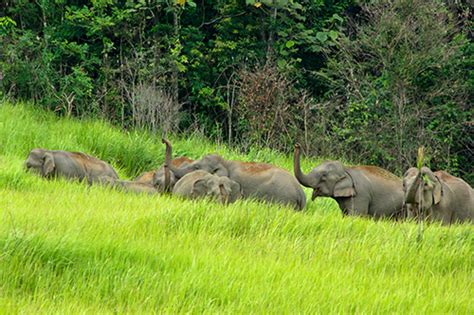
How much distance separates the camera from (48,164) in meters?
12.9

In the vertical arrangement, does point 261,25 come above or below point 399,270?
above

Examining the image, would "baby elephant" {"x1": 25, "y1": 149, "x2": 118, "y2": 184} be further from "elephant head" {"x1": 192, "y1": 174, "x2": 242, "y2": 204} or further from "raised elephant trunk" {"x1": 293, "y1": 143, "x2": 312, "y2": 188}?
"raised elephant trunk" {"x1": 293, "y1": 143, "x2": 312, "y2": 188}

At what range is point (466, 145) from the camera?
22812mm

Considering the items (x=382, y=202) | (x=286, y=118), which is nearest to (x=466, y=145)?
(x=286, y=118)

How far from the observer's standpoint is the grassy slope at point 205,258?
694 centimetres

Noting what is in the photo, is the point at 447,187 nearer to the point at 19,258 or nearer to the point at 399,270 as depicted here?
the point at 399,270

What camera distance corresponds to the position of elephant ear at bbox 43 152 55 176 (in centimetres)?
1281

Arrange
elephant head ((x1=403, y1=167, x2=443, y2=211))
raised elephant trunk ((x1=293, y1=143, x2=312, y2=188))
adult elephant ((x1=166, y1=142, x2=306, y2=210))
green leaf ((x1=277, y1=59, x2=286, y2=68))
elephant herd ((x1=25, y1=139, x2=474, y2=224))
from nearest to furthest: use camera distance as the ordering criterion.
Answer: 1. elephant head ((x1=403, y1=167, x2=443, y2=211))
2. elephant herd ((x1=25, y1=139, x2=474, y2=224))
3. raised elephant trunk ((x1=293, y1=143, x2=312, y2=188))
4. adult elephant ((x1=166, y1=142, x2=306, y2=210))
5. green leaf ((x1=277, y1=59, x2=286, y2=68))

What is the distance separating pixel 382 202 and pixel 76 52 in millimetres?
11468

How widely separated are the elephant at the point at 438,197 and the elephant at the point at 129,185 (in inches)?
125

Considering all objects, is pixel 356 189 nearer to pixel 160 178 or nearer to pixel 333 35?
pixel 160 178

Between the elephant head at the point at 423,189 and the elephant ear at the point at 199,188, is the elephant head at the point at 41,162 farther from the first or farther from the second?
the elephant head at the point at 423,189

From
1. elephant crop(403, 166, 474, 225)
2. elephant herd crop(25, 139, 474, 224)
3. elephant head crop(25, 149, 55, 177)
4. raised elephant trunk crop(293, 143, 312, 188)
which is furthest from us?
elephant head crop(25, 149, 55, 177)

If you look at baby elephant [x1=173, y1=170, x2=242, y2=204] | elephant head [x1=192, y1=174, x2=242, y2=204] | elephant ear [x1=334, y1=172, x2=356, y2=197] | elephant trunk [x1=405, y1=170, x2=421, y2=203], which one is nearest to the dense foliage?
elephant ear [x1=334, y1=172, x2=356, y2=197]
